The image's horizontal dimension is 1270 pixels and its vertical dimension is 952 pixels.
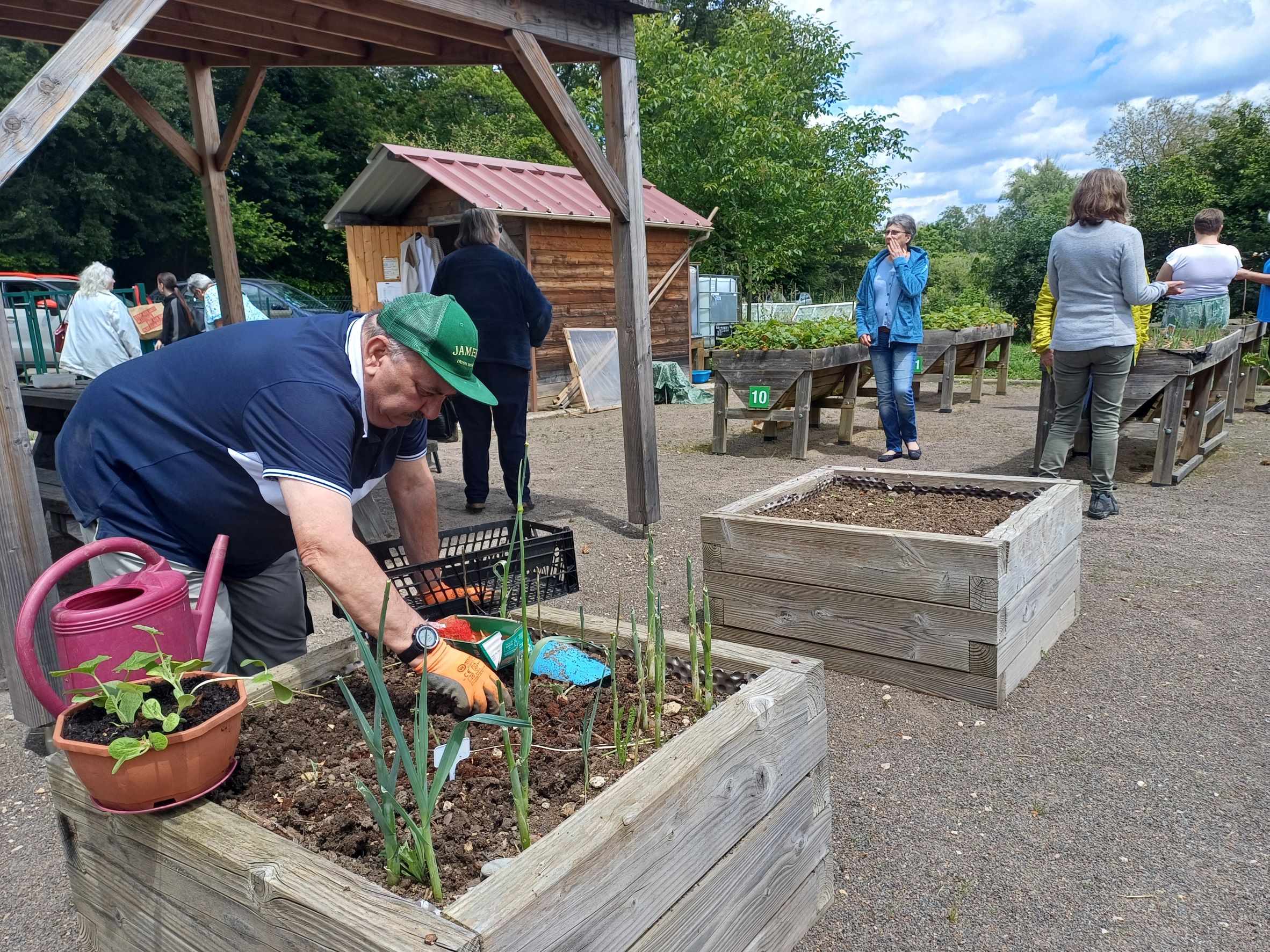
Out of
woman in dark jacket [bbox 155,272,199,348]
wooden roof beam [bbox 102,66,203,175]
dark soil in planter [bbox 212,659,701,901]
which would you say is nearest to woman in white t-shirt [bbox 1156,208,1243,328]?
dark soil in planter [bbox 212,659,701,901]

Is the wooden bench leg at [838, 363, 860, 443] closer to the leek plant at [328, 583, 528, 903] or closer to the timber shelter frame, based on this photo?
the timber shelter frame

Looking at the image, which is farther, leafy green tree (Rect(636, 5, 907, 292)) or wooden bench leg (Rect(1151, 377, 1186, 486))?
leafy green tree (Rect(636, 5, 907, 292))

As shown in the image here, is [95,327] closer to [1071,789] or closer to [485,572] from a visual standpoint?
[485,572]

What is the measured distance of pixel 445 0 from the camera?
410cm

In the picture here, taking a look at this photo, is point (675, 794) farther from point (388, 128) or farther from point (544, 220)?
point (388, 128)

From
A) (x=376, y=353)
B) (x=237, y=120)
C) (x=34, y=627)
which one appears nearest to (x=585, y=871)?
(x=34, y=627)

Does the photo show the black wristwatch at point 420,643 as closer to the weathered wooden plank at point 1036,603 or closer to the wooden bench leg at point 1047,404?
the weathered wooden plank at point 1036,603

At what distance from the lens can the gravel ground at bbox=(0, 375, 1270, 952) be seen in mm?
2090

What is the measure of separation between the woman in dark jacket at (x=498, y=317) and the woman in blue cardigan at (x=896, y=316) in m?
2.88

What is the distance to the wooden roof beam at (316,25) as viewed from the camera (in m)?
4.42

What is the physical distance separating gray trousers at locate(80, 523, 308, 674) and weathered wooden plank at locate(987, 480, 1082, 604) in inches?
93.6

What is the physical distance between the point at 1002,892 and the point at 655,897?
1197 mm

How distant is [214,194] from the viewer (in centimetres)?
634

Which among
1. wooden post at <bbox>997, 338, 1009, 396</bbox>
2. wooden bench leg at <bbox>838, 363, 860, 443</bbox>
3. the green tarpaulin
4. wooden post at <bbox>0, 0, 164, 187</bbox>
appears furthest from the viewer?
the green tarpaulin
